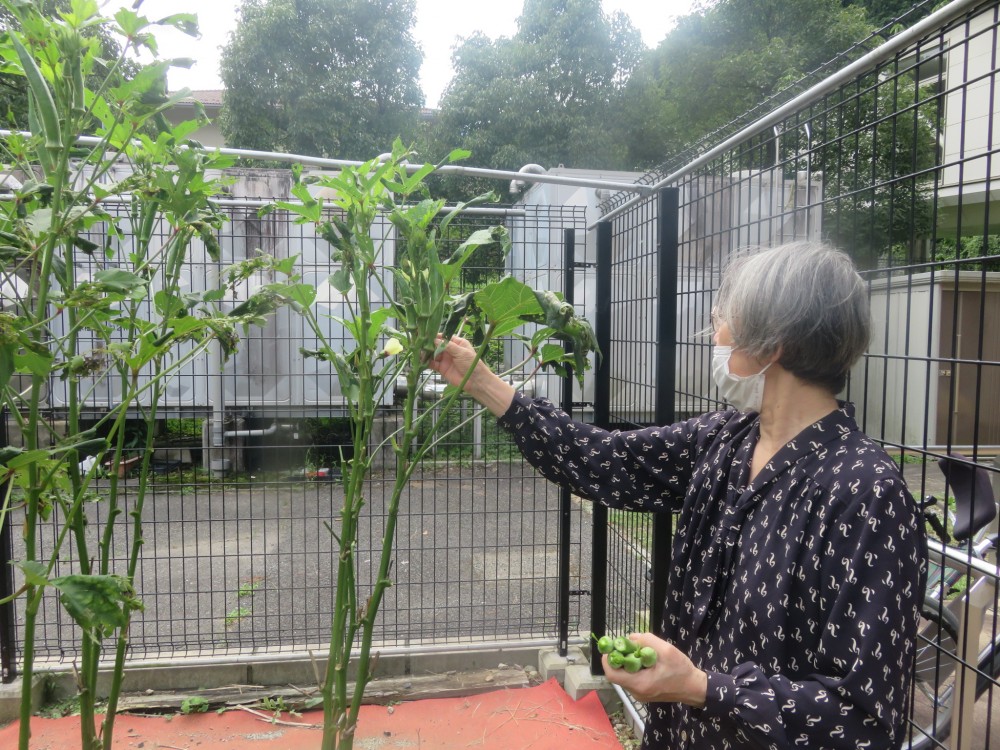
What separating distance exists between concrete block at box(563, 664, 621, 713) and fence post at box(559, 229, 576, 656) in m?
0.19

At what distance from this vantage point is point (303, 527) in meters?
3.63

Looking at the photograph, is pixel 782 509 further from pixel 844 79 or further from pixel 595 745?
pixel 595 745

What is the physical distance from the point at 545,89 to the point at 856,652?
48.3ft

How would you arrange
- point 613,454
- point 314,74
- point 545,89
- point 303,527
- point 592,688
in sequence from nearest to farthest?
1. point 613,454
2. point 592,688
3. point 303,527
4. point 314,74
5. point 545,89

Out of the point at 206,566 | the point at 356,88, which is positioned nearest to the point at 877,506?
the point at 206,566

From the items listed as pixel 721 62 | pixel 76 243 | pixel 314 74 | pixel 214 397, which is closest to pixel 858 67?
pixel 76 243

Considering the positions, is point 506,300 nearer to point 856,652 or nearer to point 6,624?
point 856,652

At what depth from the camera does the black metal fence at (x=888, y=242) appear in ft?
3.59

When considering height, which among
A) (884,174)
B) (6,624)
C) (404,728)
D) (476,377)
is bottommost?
(404,728)

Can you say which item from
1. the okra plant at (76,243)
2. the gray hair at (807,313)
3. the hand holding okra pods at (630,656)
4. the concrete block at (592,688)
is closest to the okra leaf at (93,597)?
the okra plant at (76,243)

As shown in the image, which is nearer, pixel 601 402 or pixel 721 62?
pixel 601 402

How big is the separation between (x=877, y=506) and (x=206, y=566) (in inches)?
165

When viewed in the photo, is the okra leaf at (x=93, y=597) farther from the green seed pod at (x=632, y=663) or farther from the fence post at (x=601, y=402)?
the fence post at (x=601, y=402)

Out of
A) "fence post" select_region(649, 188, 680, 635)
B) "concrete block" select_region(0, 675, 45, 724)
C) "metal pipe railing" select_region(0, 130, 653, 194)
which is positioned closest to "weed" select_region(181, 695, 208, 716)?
"concrete block" select_region(0, 675, 45, 724)
